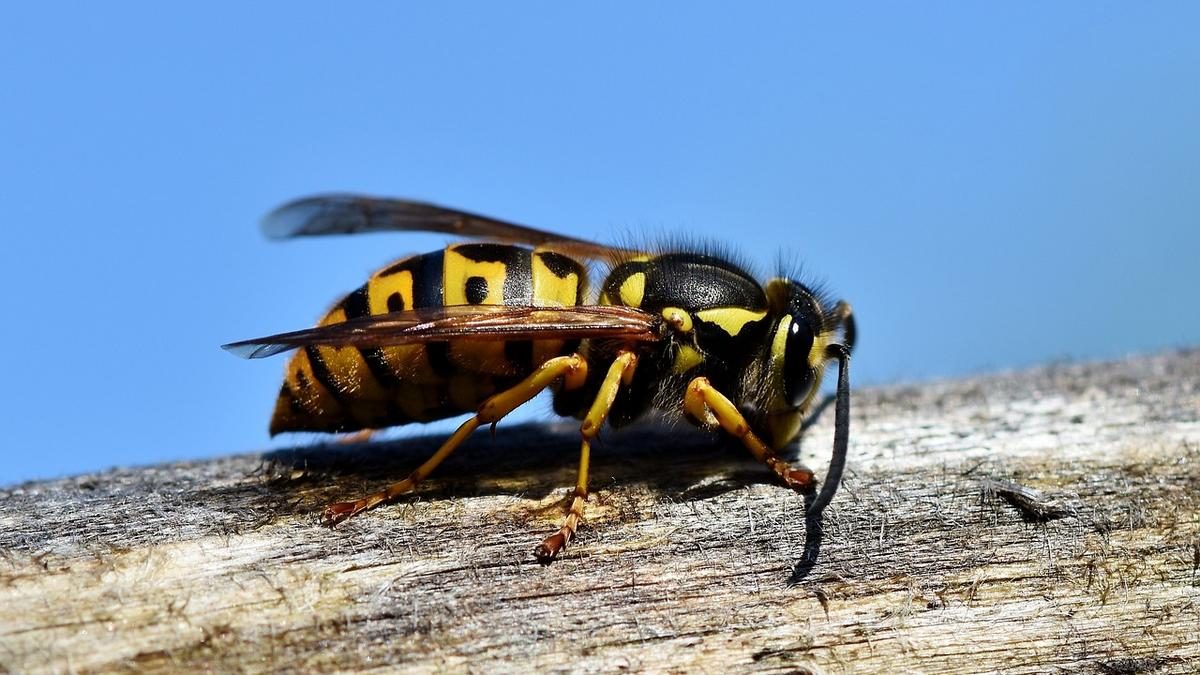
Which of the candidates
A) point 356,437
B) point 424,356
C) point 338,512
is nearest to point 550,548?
point 338,512

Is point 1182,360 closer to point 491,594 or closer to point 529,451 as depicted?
point 529,451

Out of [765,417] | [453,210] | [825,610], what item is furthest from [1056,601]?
[453,210]

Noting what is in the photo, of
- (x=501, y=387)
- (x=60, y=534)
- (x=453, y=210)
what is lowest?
(x=60, y=534)

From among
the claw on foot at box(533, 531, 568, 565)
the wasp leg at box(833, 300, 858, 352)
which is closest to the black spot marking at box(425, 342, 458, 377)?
the claw on foot at box(533, 531, 568, 565)

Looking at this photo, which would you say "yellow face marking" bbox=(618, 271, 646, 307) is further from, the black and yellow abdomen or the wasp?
the black and yellow abdomen

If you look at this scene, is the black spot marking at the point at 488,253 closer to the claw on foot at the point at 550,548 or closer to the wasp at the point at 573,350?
the wasp at the point at 573,350

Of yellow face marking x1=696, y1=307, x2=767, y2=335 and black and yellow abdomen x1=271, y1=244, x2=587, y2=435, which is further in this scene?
yellow face marking x1=696, y1=307, x2=767, y2=335

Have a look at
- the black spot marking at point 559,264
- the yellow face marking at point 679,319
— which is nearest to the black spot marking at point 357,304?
the black spot marking at point 559,264
